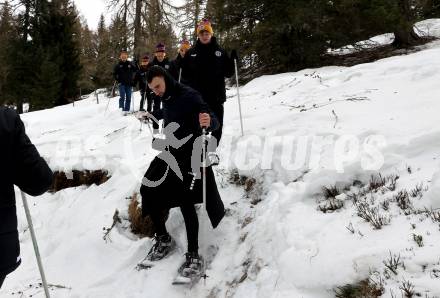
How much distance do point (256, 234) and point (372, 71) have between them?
708 centimetres

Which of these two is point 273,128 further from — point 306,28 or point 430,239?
point 306,28

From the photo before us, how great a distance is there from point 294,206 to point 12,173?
3.20 meters

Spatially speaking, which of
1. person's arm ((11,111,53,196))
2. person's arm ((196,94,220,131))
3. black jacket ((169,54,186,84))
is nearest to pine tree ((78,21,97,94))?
black jacket ((169,54,186,84))

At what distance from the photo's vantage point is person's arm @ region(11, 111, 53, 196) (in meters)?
2.88

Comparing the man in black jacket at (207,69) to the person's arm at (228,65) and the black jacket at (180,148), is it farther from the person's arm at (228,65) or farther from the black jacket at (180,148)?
the black jacket at (180,148)

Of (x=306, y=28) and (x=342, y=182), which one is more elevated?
(x=306, y=28)

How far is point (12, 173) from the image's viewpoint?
2.89 meters

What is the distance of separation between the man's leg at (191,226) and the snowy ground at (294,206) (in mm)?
385

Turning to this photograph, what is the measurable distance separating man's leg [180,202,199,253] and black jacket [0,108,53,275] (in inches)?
81.8

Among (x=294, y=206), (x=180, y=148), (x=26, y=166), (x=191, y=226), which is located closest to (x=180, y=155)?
(x=180, y=148)

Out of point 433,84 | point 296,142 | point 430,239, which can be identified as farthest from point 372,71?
point 430,239

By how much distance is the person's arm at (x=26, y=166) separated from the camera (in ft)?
9.46

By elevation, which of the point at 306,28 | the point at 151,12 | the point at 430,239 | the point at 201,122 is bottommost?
the point at 430,239

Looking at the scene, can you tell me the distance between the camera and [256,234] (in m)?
4.96
